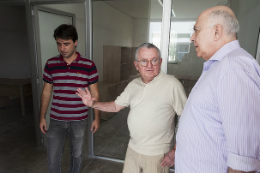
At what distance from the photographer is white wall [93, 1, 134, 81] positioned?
104 inches

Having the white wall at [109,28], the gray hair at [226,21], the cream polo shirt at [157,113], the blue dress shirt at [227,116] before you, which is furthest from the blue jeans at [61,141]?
the gray hair at [226,21]

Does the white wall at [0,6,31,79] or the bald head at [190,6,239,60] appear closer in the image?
the bald head at [190,6,239,60]

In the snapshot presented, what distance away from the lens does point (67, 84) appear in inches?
76.9

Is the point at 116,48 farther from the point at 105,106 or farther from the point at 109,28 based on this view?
the point at 105,106

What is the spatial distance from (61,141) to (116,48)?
160 centimetres

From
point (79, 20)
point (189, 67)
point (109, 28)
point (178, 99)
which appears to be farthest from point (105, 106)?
point (79, 20)

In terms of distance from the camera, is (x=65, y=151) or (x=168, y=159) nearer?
(x=168, y=159)

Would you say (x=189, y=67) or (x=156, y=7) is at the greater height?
(x=156, y=7)

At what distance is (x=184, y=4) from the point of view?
2303 mm

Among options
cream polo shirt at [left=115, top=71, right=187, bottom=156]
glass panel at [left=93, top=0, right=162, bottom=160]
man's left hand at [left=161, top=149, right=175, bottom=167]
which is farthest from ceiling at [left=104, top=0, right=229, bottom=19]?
man's left hand at [left=161, top=149, right=175, bottom=167]

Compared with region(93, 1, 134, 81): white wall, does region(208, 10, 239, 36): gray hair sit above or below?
below

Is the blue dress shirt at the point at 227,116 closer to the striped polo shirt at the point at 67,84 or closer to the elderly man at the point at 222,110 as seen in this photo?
the elderly man at the point at 222,110

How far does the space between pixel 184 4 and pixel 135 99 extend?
5.03 feet

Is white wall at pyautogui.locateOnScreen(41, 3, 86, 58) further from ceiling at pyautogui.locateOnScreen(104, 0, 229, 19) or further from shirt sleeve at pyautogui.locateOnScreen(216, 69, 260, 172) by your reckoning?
shirt sleeve at pyautogui.locateOnScreen(216, 69, 260, 172)
